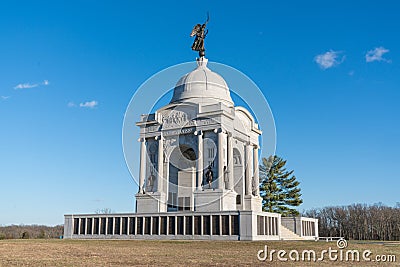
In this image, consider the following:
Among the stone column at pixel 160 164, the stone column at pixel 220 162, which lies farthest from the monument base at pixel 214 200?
the stone column at pixel 160 164

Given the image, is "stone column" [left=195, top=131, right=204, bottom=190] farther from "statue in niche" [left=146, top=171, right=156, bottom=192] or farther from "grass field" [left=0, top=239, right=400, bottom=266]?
"grass field" [left=0, top=239, right=400, bottom=266]

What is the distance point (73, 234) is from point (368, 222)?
57.1 metres

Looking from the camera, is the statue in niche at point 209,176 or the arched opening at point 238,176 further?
the arched opening at point 238,176

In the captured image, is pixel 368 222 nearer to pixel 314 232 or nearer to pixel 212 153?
pixel 314 232

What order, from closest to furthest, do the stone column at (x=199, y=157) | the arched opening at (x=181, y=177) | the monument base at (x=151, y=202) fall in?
the stone column at (x=199, y=157) → the monument base at (x=151, y=202) → the arched opening at (x=181, y=177)

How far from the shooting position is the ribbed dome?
4662cm

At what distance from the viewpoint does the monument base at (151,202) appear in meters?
42.9

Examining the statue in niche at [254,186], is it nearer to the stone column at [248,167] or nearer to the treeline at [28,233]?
the stone column at [248,167]

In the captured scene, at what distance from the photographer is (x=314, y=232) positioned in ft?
151

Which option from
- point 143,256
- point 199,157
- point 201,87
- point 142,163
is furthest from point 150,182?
point 143,256

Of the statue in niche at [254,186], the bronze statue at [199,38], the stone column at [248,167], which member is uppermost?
the bronze statue at [199,38]

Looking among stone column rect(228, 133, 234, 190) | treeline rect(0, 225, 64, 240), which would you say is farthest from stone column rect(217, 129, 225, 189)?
treeline rect(0, 225, 64, 240)

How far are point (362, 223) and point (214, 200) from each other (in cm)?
4782

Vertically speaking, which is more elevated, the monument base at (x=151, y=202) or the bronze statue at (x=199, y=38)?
the bronze statue at (x=199, y=38)
